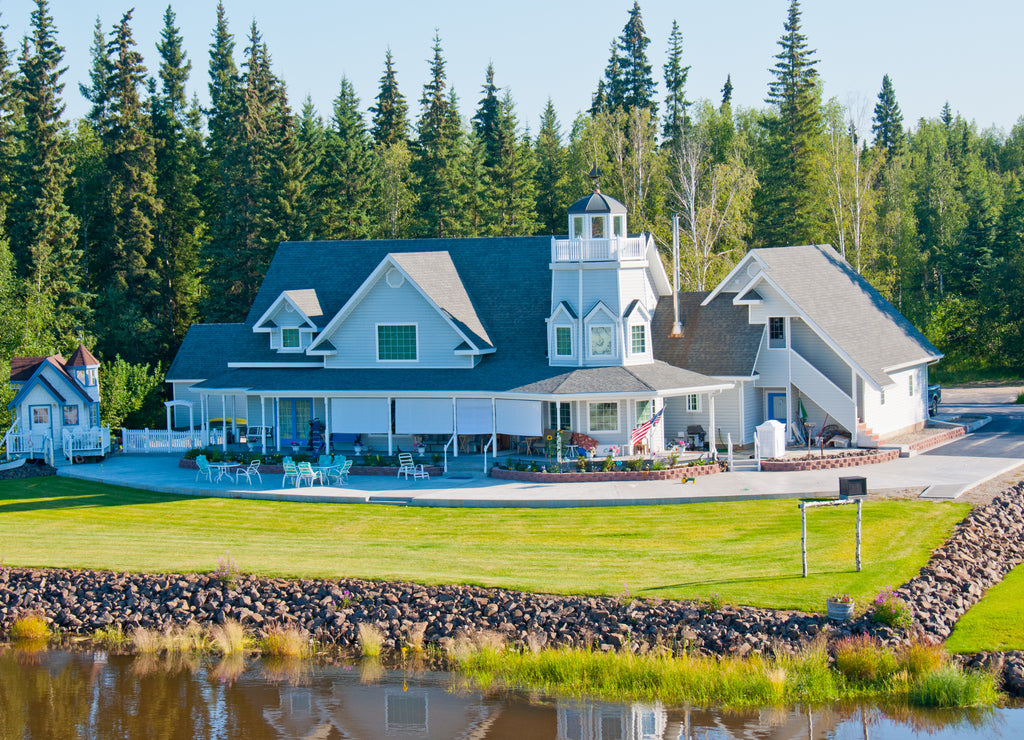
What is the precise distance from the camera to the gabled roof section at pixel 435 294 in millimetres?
34281

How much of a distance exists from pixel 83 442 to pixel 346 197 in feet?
77.1

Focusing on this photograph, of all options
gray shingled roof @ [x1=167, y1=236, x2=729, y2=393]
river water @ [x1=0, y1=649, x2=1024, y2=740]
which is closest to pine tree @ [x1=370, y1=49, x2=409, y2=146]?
gray shingled roof @ [x1=167, y1=236, x2=729, y2=393]

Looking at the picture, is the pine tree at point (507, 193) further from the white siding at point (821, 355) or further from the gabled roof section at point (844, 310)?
the white siding at point (821, 355)

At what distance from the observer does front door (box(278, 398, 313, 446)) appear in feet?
120

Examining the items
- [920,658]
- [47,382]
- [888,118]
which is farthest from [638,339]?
[888,118]

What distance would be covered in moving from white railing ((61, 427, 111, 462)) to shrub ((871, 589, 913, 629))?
1043 inches

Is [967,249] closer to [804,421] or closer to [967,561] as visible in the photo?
[804,421]

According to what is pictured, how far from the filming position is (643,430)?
31.7 meters

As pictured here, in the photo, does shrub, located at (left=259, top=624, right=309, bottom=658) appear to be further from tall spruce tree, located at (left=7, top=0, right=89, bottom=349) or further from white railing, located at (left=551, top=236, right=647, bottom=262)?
tall spruce tree, located at (left=7, top=0, right=89, bottom=349)

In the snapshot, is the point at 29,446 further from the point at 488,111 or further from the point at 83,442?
the point at 488,111

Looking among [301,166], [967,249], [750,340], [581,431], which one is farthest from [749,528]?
[967,249]

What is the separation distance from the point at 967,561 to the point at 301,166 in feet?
129

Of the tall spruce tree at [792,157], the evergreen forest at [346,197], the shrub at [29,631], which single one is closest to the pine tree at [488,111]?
the evergreen forest at [346,197]

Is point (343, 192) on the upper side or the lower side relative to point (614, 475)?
upper
